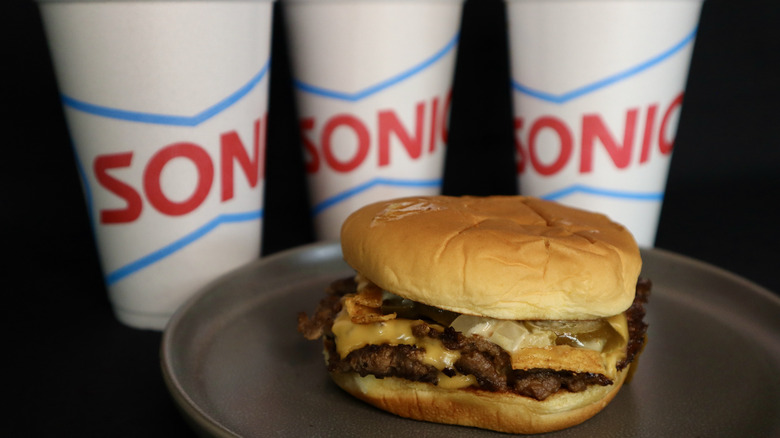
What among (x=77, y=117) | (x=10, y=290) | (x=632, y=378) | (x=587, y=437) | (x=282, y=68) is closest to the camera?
(x=587, y=437)

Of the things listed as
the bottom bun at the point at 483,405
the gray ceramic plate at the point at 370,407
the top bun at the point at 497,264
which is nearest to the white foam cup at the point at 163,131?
the gray ceramic plate at the point at 370,407

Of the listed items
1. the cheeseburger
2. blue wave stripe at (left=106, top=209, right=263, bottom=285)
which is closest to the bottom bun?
the cheeseburger

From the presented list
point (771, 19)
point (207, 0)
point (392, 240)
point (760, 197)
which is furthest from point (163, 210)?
point (771, 19)

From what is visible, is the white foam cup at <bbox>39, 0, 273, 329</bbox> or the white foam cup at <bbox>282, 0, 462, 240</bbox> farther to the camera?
the white foam cup at <bbox>282, 0, 462, 240</bbox>

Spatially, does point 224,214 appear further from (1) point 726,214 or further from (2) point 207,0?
(1) point 726,214

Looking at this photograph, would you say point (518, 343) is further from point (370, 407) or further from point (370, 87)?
point (370, 87)

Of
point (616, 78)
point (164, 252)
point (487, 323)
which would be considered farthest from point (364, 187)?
point (487, 323)

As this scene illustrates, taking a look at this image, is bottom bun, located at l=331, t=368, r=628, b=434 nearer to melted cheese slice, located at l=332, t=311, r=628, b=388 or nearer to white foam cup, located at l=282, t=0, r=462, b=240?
melted cheese slice, located at l=332, t=311, r=628, b=388
